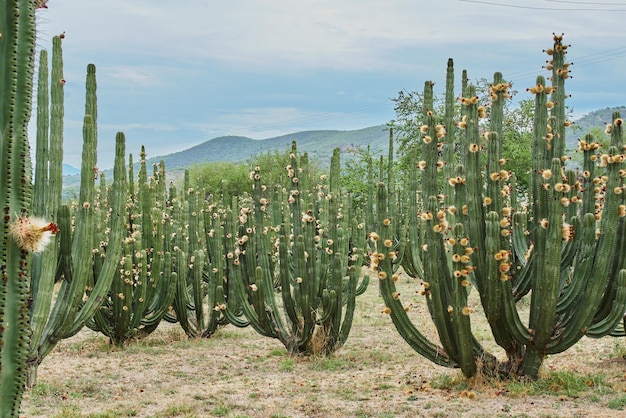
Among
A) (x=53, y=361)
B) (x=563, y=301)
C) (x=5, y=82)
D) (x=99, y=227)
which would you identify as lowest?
(x=53, y=361)

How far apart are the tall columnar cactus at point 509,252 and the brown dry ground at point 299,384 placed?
1.44ft

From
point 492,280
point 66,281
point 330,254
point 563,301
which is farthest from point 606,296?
point 66,281

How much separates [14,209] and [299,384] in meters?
4.55

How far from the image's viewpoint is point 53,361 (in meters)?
9.23

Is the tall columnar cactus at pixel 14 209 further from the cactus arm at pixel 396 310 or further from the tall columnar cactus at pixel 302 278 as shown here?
the tall columnar cactus at pixel 302 278

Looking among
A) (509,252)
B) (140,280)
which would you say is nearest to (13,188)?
(509,252)

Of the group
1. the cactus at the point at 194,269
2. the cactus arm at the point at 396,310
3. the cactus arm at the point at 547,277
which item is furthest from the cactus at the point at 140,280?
the cactus arm at the point at 547,277

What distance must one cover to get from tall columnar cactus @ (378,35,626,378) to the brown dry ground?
0.44 meters

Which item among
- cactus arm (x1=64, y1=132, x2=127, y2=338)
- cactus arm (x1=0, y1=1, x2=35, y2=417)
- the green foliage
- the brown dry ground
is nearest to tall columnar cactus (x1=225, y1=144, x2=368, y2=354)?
the brown dry ground

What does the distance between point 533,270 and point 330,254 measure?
291cm

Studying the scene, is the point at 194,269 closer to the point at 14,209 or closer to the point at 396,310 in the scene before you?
the point at 396,310

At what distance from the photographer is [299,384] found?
296 inches

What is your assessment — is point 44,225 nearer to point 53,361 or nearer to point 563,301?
point 563,301

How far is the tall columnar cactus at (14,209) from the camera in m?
3.47
